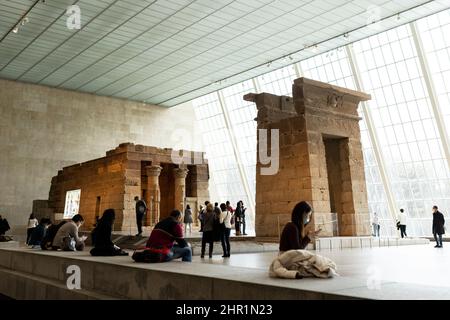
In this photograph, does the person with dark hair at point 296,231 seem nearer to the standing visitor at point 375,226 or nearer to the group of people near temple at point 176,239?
the group of people near temple at point 176,239

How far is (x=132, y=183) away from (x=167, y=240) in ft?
45.6

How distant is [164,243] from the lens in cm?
629

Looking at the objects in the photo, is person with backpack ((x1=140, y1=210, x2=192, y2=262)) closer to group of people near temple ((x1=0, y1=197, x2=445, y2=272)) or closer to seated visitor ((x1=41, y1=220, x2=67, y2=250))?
group of people near temple ((x1=0, y1=197, x2=445, y2=272))

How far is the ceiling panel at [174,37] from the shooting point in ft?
59.4

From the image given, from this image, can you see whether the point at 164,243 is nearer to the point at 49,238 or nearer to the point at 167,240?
the point at 167,240

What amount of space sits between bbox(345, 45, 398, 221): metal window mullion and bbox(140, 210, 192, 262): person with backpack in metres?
18.6

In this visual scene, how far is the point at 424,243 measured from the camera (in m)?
16.3

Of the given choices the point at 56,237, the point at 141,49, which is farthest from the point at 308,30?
the point at 56,237

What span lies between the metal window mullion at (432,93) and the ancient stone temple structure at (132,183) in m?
12.2

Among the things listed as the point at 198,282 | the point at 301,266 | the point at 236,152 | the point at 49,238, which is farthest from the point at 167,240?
the point at 236,152

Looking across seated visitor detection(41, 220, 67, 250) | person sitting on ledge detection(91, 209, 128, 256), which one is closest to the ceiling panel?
seated visitor detection(41, 220, 67, 250)

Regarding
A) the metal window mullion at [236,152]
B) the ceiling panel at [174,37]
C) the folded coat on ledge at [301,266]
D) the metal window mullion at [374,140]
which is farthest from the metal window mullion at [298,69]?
the folded coat on ledge at [301,266]

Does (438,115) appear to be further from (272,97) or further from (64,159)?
(64,159)
